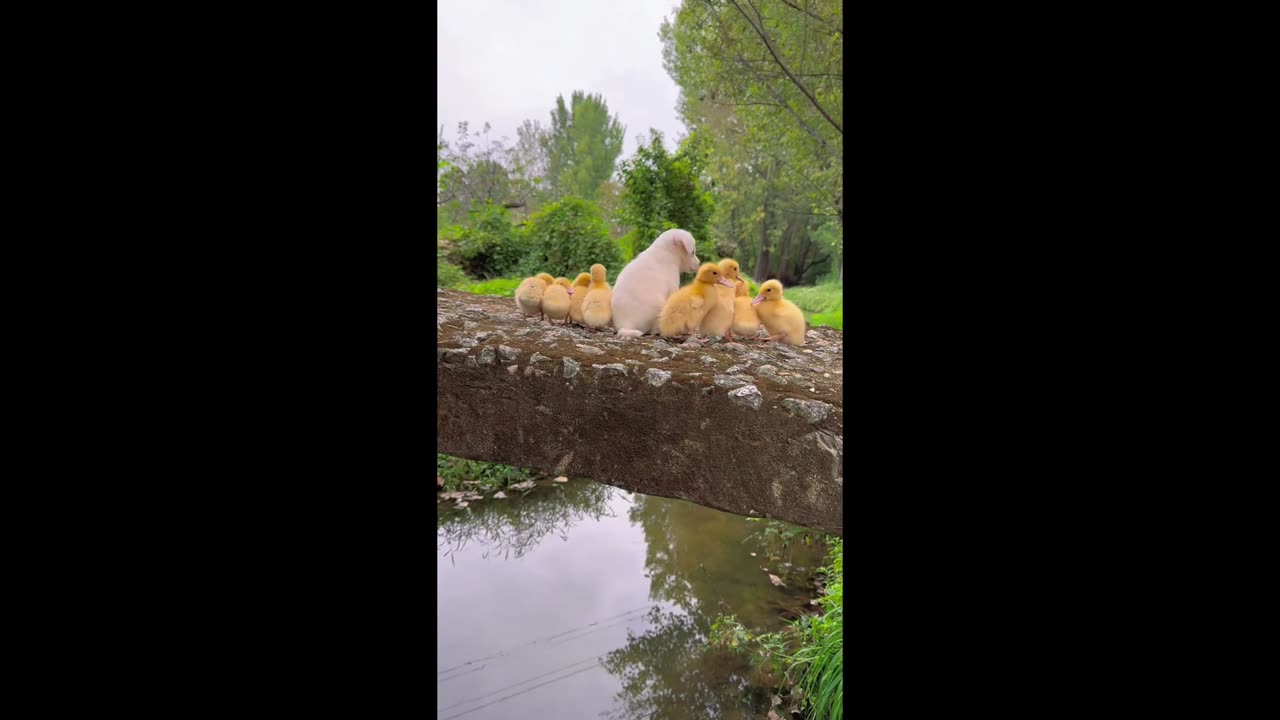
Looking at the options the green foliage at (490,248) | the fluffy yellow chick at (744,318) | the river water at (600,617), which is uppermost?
the green foliage at (490,248)

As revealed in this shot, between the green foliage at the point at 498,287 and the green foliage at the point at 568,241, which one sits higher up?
the green foliage at the point at 568,241

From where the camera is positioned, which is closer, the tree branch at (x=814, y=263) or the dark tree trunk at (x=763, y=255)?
the dark tree trunk at (x=763, y=255)

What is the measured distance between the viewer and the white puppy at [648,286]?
49.3 inches

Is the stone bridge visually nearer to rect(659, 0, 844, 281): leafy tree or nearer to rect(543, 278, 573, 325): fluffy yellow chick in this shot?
rect(543, 278, 573, 325): fluffy yellow chick

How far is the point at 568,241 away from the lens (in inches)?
154

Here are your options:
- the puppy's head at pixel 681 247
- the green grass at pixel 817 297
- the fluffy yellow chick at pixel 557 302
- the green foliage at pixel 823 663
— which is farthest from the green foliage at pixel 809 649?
the green grass at pixel 817 297

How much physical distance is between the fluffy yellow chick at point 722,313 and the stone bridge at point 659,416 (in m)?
0.12

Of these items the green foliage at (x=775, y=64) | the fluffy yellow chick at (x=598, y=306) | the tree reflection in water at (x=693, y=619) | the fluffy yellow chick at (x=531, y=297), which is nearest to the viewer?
the fluffy yellow chick at (x=598, y=306)

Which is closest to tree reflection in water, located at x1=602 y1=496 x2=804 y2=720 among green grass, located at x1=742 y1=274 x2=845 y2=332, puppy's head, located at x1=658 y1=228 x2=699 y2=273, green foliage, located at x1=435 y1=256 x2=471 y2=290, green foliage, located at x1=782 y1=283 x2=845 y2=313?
puppy's head, located at x1=658 y1=228 x2=699 y2=273

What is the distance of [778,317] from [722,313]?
121mm
